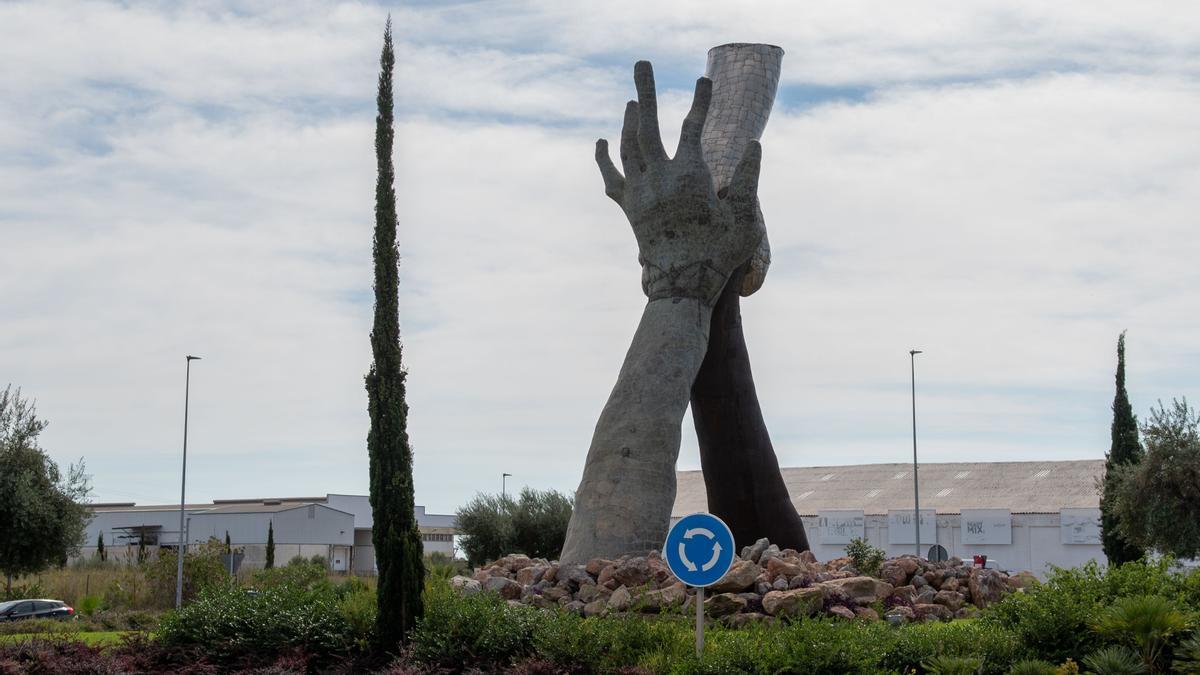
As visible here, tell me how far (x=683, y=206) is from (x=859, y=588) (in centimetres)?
699

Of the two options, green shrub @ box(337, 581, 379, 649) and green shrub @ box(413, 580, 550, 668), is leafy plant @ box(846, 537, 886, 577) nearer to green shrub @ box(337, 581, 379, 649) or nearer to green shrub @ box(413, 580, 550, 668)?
green shrub @ box(413, 580, 550, 668)

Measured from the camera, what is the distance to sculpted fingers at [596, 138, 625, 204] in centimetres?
2192

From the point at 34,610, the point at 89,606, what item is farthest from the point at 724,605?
the point at 34,610

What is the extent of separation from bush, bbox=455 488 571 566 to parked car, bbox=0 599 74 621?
34.7 ft

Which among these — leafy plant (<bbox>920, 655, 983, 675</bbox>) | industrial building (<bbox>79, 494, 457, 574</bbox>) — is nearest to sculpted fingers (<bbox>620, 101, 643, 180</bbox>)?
leafy plant (<bbox>920, 655, 983, 675</bbox>)

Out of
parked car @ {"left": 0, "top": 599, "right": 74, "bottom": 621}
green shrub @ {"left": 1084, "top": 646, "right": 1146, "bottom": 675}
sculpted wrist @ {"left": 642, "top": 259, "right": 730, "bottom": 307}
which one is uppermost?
sculpted wrist @ {"left": 642, "top": 259, "right": 730, "bottom": 307}

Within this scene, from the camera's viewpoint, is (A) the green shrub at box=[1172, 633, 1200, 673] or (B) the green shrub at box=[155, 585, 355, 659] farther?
(B) the green shrub at box=[155, 585, 355, 659]

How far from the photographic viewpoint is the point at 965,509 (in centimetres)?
4847

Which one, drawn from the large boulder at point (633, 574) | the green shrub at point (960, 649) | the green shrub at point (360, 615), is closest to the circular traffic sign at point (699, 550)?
the green shrub at point (960, 649)

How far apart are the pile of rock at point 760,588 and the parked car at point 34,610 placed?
612 inches

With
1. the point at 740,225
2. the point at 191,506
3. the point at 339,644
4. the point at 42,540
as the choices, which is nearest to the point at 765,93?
the point at 740,225

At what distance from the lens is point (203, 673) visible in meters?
13.5

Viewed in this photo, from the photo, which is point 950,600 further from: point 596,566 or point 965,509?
point 965,509

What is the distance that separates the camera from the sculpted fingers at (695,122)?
21.0 metres
